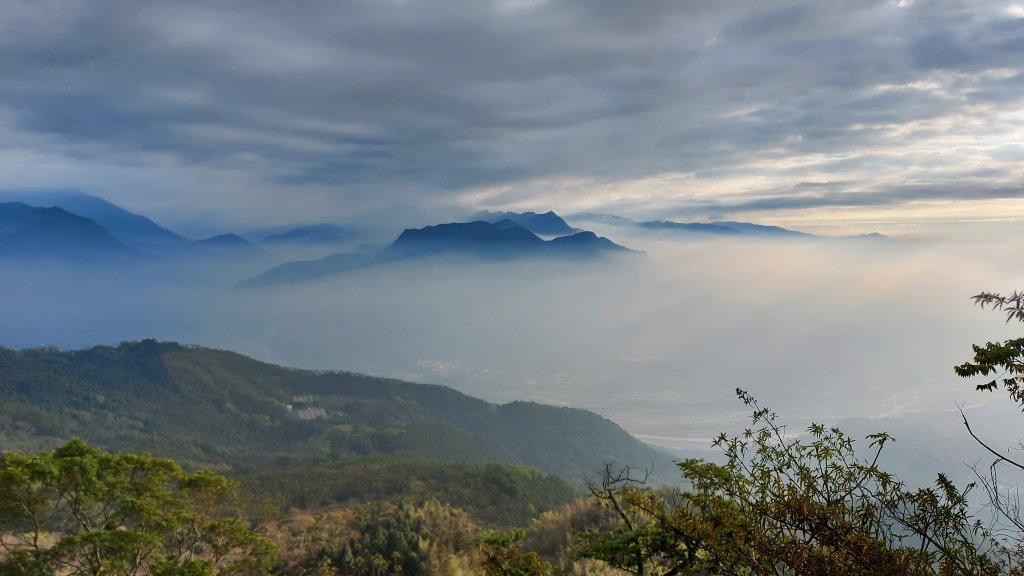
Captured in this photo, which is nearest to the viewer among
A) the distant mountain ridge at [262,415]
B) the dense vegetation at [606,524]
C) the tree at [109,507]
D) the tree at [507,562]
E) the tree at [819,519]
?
the tree at [819,519]

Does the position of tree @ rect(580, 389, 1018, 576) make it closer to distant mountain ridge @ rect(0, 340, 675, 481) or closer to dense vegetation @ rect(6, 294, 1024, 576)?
dense vegetation @ rect(6, 294, 1024, 576)

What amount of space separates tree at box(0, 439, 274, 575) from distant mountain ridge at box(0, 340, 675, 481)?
319 ft

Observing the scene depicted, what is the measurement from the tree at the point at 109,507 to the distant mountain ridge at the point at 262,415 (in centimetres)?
9722

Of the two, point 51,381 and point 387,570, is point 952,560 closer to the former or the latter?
point 387,570

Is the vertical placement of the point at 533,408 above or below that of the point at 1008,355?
below

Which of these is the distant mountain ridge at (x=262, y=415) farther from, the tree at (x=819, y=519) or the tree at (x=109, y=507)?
the tree at (x=819, y=519)

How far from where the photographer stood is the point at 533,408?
17550 centimetres

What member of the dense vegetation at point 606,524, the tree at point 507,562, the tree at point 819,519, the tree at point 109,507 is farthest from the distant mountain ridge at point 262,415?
the tree at point 819,519

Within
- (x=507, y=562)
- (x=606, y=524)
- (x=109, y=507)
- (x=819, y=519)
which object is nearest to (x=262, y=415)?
(x=606, y=524)

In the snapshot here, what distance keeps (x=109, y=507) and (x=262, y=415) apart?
14659 cm

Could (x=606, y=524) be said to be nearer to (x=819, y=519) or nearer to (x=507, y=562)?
(x=507, y=562)

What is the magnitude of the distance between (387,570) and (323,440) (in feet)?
393

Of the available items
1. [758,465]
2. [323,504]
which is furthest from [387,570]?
[323,504]

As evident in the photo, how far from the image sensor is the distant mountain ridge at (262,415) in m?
126
